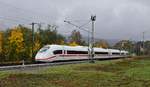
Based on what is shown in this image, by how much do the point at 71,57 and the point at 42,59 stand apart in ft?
32.7

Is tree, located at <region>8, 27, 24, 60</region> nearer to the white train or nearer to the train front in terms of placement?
the white train

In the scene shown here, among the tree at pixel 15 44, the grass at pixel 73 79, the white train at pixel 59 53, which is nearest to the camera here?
the grass at pixel 73 79

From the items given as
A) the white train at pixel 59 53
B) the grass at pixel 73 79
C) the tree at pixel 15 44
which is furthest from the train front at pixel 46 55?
the tree at pixel 15 44

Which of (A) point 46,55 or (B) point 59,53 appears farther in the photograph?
(B) point 59,53

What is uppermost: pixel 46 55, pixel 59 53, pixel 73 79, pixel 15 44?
pixel 15 44

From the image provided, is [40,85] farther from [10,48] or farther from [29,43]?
[29,43]

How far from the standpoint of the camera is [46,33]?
423 ft

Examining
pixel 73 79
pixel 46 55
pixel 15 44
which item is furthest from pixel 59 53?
pixel 73 79

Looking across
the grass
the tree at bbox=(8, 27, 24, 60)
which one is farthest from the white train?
the grass

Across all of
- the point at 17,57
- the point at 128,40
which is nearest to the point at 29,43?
the point at 17,57

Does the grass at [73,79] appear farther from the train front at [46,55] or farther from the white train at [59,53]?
the white train at [59,53]

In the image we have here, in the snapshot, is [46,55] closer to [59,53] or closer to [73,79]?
[59,53]

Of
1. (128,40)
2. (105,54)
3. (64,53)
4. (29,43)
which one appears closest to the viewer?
(64,53)

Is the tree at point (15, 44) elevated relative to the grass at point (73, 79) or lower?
elevated
